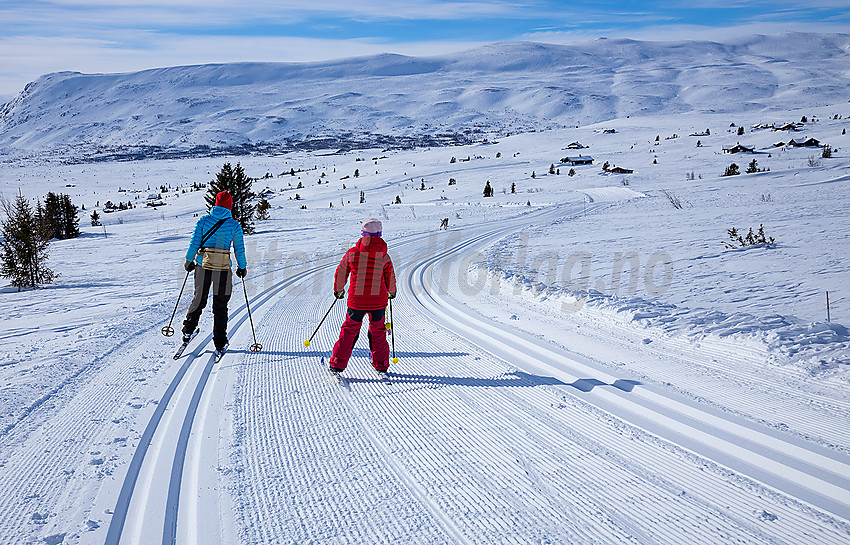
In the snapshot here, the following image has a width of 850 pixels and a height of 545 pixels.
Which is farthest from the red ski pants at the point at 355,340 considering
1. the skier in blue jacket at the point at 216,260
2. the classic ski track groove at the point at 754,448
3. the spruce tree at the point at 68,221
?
the spruce tree at the point at 68,221

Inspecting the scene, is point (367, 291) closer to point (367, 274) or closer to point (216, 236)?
point (367, 274)

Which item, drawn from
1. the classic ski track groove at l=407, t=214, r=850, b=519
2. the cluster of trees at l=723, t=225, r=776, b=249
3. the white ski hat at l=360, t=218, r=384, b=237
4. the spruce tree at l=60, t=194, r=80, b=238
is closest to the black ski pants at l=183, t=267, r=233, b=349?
the white ski hat at l=360, t=218, r=384, b=237

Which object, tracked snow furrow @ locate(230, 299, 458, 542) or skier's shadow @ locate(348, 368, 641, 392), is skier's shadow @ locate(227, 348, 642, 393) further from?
tracked snow furrow @ locate(230, 299, 458, 542)

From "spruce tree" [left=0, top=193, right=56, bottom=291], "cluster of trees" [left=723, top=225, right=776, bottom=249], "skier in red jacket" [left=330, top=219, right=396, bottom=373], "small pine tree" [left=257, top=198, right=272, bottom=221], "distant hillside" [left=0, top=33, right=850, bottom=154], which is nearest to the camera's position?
"skier in red jacket" [left=330, top=219, right=396, bottom=373]

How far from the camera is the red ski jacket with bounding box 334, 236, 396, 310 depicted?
Result: 5262 millimetres

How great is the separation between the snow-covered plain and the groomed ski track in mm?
18

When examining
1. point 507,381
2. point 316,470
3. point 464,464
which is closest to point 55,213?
point 507,381

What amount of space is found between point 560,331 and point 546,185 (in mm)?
26657

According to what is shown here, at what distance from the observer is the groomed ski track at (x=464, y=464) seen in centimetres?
280

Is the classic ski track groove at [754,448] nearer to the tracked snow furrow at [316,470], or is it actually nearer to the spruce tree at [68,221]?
the tracked snow furrow at [316,470]

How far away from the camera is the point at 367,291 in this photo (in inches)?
207

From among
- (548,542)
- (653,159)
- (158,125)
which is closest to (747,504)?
(548,542)

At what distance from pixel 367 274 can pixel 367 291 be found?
0.17 metres

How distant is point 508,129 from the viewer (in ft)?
328
